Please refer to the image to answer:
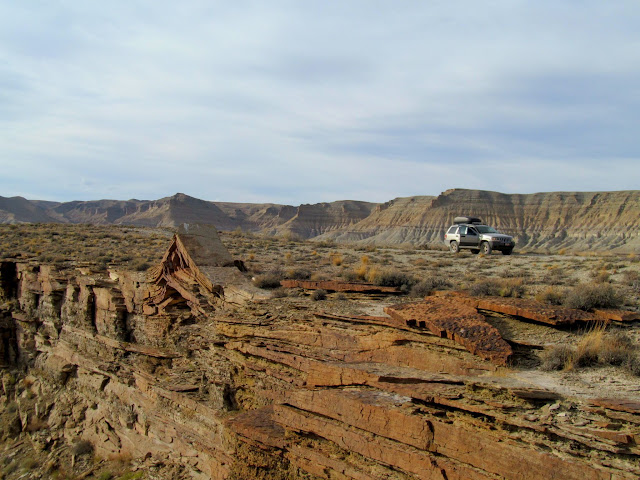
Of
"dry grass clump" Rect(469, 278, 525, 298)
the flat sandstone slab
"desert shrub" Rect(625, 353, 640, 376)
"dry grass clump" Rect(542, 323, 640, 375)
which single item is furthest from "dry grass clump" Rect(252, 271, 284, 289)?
"desert shrub" Rect(625, 353, 640, 376)

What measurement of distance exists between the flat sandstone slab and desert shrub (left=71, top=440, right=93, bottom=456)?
10988 millimetres

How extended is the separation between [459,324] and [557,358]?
1.46 metres

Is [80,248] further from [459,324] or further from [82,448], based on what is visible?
[459,324]

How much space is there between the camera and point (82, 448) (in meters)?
12.7

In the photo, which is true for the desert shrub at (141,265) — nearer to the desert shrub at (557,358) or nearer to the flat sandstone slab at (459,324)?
the flat sandstone slab at (459,324)

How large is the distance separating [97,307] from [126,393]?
362 cm

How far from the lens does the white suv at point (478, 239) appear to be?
20.5m

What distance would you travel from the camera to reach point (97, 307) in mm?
14445

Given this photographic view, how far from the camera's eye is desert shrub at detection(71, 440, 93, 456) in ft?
41.5

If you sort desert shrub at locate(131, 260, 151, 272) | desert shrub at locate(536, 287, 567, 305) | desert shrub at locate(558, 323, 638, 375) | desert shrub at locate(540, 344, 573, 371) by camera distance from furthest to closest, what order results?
1. desert shrub at locate(131, 260, 151, 272)
2. desert shrub at locate(536, 287, 567, 305)
3. desert shrub at locate(540, 344, 573, 371)
4. desert shrub at locate(558, 323, 638, 375)

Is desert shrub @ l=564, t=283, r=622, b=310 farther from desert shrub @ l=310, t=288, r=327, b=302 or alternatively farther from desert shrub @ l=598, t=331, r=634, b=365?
desert shrub @ l=310, t=288, r=327, b=302

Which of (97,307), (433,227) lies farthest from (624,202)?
(97,307)

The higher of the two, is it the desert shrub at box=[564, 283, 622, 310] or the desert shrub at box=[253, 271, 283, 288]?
the desert shrub at box=[564, 283, 622, 310]

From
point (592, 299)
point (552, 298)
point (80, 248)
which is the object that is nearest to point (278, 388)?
point (552, 298)
